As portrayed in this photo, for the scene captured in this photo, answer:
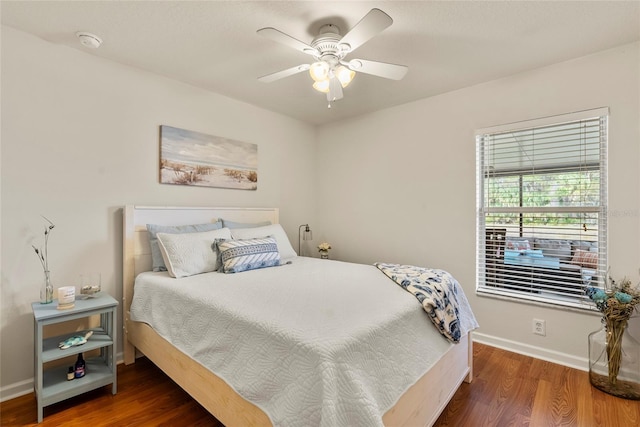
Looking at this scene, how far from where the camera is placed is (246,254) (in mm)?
2441

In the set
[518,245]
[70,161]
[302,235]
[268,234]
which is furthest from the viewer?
[302,235]

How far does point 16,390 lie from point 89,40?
2385 mm

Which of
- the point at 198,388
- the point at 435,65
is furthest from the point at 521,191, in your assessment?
the point at 198,388

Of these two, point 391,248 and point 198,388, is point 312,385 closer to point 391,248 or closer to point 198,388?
point 198,388

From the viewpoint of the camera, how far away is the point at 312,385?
110 centimetres

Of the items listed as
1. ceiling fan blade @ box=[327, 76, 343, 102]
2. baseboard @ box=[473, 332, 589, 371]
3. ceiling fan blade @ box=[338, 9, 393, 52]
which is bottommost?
baseboard @ box=[473, 332, 589, 371]

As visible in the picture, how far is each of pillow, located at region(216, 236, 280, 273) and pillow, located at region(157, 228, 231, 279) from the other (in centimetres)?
8

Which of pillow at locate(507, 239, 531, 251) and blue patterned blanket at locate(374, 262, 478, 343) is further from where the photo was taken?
pillow at locate(507, 239, 531, 251)

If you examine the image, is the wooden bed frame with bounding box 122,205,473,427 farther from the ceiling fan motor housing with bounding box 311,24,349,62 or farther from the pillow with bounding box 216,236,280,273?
the ceiling fan motor housing with bounding box 311,24,349,62

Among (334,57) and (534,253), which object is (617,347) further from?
(334,57)

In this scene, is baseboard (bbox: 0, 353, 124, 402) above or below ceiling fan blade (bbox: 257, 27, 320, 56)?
below

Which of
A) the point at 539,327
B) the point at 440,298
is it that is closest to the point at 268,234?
the point at 440,298

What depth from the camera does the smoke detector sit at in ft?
6.73

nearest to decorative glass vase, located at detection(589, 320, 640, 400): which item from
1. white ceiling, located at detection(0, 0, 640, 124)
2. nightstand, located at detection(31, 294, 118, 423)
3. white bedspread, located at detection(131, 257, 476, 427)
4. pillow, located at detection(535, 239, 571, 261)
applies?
pillow, located at detection(535, 239, 571, 261)
